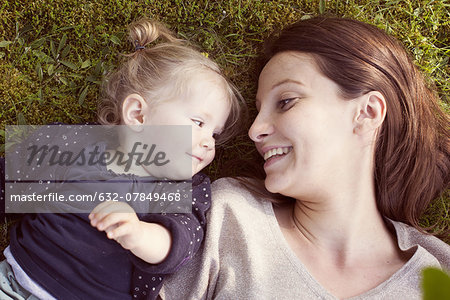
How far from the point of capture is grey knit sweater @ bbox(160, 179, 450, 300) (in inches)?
82.7

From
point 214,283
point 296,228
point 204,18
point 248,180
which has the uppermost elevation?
point 204,18

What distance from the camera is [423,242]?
237 cm

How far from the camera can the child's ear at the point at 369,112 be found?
215 cm

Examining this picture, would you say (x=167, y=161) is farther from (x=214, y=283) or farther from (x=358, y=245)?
(x=358, y=245)

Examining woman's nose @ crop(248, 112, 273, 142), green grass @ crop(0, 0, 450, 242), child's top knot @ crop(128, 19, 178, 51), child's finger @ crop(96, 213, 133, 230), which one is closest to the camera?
child's finger @ crop(96, 213, 133, 230)

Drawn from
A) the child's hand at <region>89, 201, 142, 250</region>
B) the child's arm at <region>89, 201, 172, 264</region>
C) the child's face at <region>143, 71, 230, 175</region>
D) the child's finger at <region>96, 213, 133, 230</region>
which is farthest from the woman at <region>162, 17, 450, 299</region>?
the child's finger at <region>96, 213, 133, 230</region>

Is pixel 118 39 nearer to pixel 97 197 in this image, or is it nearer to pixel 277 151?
pixel 97 197

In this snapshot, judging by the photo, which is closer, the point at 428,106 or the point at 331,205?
the point at 331,205

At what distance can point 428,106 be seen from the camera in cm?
248

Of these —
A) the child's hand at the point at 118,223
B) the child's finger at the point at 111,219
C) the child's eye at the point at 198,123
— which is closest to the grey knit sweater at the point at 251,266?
the child's eye at the point at 198,123

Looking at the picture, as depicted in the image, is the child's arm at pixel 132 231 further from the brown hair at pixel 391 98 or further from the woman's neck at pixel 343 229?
the brown hair at pixel 391 98

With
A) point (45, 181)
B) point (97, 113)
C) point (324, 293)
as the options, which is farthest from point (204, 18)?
point (324, 293)

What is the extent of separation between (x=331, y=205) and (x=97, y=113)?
141cm

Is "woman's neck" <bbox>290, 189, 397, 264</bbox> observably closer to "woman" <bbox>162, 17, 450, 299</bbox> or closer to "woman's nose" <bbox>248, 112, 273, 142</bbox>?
"woman" <bbox>162, 17, 450, 299</bbox>
